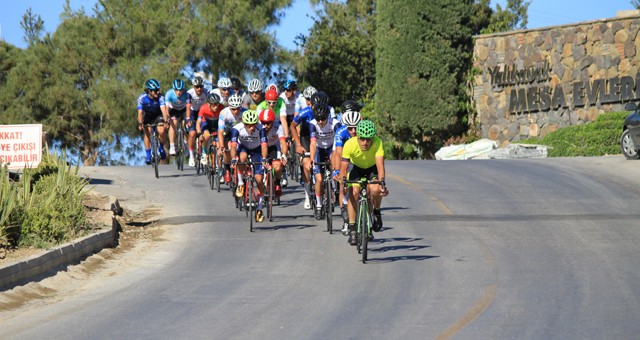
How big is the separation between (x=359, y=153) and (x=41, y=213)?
4456mm

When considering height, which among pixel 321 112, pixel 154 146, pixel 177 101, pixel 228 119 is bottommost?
pixel 154 146

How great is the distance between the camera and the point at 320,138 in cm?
1862

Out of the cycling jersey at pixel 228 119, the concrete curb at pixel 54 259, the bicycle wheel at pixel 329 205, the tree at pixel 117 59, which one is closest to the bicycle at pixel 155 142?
the cycling jersey at pixel 228 119

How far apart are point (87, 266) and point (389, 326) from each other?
233 inches

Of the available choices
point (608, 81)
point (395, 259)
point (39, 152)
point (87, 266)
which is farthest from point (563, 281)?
point (608, 81)

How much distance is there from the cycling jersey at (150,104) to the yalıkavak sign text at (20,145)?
19.3ft

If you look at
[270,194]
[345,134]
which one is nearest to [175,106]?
[270,194]

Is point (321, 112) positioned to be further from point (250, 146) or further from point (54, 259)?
point (54, 259)

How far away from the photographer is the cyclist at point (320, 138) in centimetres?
1830

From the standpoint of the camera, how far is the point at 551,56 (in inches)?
1453

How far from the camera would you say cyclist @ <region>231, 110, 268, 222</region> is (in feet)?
60.8

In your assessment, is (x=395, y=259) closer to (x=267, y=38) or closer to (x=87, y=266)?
(x=87, y=266)

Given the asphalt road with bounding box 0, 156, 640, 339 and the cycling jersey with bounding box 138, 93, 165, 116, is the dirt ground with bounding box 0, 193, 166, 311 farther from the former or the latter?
the cycling jersey with bounding box 138, 93, 165, 116

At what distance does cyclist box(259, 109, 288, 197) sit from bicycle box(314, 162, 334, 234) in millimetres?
870
